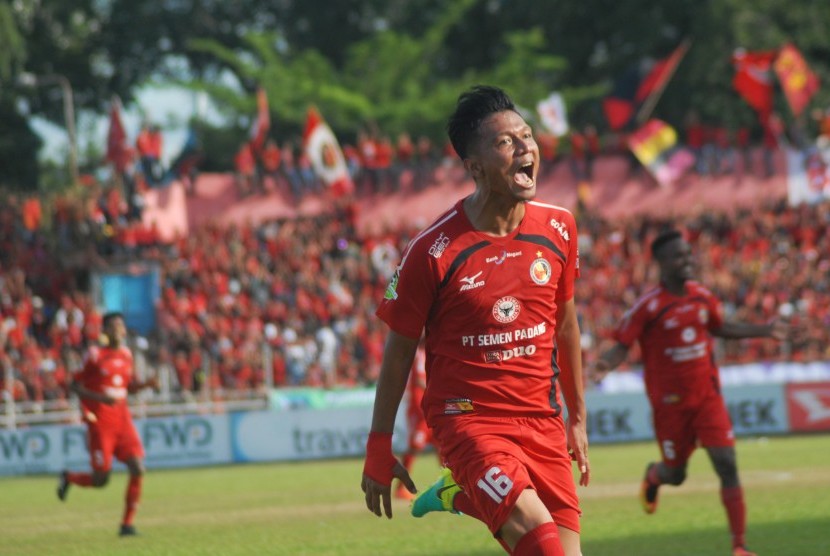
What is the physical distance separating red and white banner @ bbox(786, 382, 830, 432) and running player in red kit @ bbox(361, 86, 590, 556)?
24.3 m

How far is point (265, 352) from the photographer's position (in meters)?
31.5

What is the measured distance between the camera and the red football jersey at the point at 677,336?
12.3 m

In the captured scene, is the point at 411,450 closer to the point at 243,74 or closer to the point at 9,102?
the point at 9,102

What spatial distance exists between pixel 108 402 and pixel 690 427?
285 inches

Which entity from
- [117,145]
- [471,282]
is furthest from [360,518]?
[117,145]

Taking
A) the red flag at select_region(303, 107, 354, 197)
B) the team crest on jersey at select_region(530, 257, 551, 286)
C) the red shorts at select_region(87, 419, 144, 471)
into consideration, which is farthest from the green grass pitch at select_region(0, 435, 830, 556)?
the red flag at select_region(303, 107, 354, 197)

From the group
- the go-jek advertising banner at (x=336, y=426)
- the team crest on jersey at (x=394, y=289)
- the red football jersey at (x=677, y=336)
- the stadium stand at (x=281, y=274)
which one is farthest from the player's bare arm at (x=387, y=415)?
the stadium stand at (x=281, y=274)

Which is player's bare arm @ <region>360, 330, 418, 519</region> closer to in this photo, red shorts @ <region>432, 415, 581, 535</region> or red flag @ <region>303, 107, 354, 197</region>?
red shorts @ <region>432, 415, 581, 535</region>

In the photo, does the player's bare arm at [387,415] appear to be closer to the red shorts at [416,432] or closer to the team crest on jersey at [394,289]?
the team crest on jersey at [394,289]

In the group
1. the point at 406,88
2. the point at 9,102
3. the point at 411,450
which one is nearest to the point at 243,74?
the point at 406,88

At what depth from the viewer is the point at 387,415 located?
6.84m

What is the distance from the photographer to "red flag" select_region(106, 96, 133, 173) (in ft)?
126

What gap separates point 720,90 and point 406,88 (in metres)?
11.9

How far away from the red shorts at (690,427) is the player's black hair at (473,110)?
19.4 feet
